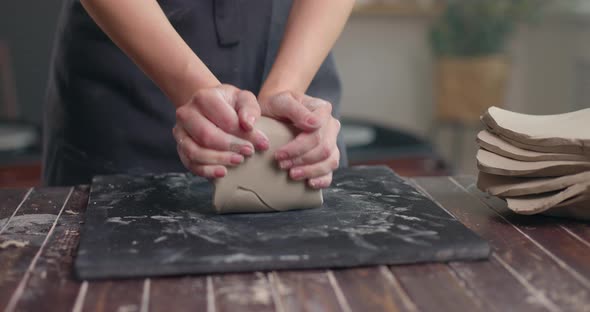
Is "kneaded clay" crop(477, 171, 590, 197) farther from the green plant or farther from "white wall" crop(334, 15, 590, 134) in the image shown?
"white wall" crop(334, 15, 590, 134)

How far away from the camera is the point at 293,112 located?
0.88 meters

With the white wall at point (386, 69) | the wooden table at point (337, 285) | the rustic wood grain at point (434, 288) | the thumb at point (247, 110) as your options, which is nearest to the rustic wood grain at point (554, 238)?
the wooden table at point (337, 285)

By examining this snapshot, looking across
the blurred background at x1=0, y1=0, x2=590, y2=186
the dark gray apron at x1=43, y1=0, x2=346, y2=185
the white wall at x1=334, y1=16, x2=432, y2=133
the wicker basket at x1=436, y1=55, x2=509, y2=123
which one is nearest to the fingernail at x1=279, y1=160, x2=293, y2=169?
the dark gray apron at x1=43, y1=0, x2=346, y2=185

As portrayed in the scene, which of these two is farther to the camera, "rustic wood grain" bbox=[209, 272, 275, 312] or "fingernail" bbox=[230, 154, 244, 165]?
"fingernail" bbox=[230, 154, 244, 165]

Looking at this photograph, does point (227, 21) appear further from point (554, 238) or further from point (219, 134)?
point (554, 238)

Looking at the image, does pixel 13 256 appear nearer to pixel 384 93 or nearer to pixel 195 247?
pixel 195 247

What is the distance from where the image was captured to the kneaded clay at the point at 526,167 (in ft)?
2.83

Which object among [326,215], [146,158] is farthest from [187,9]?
[326,215]

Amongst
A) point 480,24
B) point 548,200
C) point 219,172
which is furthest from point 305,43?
point 480,24

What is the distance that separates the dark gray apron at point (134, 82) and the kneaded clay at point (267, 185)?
36cm

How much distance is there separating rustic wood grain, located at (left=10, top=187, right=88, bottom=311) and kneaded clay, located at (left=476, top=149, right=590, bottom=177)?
1.70 feet

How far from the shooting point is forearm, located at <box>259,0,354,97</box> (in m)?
1.04

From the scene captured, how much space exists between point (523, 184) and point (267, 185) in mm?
322

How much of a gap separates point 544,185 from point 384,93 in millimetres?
2776
